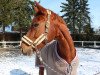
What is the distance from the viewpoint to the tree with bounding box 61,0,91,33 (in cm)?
6162

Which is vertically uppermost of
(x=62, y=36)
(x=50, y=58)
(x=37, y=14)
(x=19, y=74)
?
(x=37, y=14)

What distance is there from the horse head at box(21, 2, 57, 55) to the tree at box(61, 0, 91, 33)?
57119mm

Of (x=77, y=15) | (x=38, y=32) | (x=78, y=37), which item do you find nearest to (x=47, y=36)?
(x=38, y=32)

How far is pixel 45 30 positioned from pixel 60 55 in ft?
2.35

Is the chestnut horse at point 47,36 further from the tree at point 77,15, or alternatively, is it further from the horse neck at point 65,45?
the tree at point 77,15

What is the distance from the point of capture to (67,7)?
63.3 meters

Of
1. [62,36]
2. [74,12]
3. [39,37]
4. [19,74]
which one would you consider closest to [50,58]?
[62,36]

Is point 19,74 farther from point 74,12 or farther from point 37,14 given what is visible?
point 74,12

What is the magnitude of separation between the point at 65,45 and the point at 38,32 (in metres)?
0.59

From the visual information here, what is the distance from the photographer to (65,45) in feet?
13.9

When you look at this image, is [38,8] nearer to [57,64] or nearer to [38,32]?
[38,32]

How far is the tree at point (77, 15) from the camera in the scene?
61.6 metres

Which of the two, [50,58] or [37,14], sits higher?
[37,14]

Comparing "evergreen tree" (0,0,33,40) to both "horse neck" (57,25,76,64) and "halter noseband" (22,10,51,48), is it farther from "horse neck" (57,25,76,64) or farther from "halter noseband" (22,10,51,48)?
"halter noseband" (22,10,51,48)
